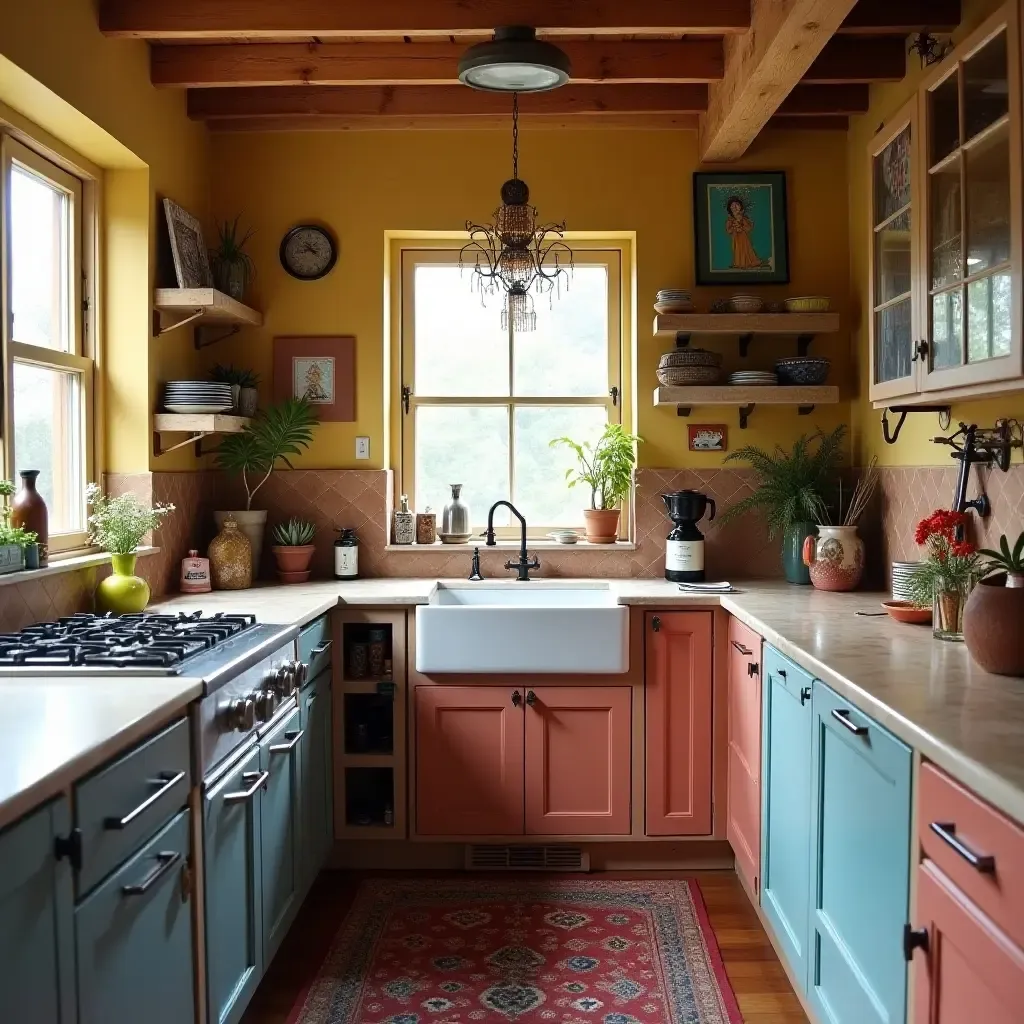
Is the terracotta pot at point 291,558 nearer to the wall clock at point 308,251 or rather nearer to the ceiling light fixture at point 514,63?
the wall clock at point 308,251

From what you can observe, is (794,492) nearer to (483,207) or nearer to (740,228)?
(740,228)

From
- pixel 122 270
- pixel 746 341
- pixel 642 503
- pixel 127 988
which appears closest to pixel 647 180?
pixel 746 341

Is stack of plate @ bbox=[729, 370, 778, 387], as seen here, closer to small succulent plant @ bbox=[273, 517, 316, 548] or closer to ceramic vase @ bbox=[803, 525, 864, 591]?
ceramic vase @ bbox=[803, 525, 864, 591]

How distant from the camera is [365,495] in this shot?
4109 mm

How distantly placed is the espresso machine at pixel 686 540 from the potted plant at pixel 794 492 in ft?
0.64

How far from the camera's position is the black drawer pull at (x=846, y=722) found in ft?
6.51

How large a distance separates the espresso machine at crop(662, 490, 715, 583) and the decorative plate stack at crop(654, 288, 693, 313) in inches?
26.7

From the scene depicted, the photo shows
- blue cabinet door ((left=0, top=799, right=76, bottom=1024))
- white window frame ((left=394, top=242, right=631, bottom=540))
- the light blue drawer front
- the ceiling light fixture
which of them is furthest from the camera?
white window frame ((left=394, top=242, right=631, bottom=540))

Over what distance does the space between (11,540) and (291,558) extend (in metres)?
1.35

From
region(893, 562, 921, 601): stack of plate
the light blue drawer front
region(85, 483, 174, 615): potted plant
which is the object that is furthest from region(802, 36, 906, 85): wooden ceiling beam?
the light blue drawer front

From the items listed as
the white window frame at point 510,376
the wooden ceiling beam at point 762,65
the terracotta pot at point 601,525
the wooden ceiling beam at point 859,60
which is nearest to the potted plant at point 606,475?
the terracotta pot at point 601,525

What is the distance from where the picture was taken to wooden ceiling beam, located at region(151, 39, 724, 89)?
3479 millimetres

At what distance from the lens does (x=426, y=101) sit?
12.8 ft

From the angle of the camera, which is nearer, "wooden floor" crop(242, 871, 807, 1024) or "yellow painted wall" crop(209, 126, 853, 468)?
"wooden floor" crop(242, 871, 807, 1024)
